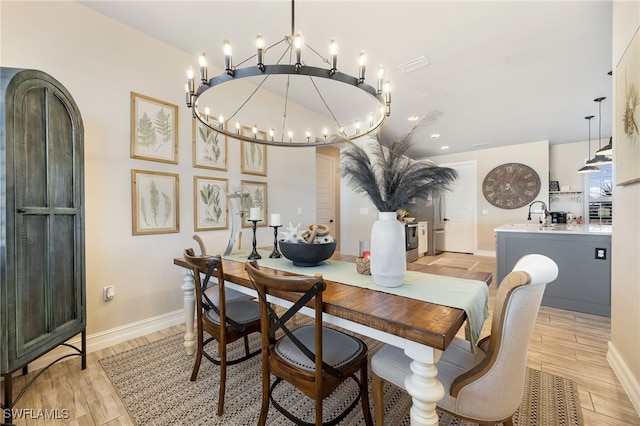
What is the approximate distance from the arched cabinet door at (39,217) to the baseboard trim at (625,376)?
3.39 m

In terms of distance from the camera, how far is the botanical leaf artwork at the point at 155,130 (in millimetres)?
2418

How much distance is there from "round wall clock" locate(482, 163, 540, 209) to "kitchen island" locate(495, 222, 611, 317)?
316cm

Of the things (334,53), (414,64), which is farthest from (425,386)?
(414,64)

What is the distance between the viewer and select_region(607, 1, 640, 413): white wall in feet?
5.17

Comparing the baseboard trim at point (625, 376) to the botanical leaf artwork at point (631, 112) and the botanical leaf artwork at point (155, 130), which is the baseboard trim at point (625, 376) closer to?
the botanical leaf artwork at point (631, 112)

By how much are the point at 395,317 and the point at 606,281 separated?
3.42m

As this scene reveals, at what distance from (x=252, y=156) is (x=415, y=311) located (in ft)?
9.33

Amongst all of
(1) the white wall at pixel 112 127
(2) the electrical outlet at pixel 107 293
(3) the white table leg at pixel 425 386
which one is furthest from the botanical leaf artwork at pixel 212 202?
(3) the white table leg at pixel 425 386

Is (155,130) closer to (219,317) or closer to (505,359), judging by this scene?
(219,317)

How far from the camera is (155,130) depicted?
2.50m

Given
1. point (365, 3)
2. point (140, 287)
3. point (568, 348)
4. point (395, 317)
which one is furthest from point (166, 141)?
point (568, 348)

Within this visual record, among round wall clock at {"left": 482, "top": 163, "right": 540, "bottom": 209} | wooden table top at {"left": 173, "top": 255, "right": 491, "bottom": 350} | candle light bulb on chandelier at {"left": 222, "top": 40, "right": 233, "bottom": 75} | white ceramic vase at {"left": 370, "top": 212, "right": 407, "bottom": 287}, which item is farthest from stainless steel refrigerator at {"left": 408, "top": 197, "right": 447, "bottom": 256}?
candle light bulb on chandelier at {"left": 222, "top": 40, "right": 233, "bottom": 75}

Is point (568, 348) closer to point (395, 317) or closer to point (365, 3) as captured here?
point (395, 317)

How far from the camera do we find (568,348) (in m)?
2.19
